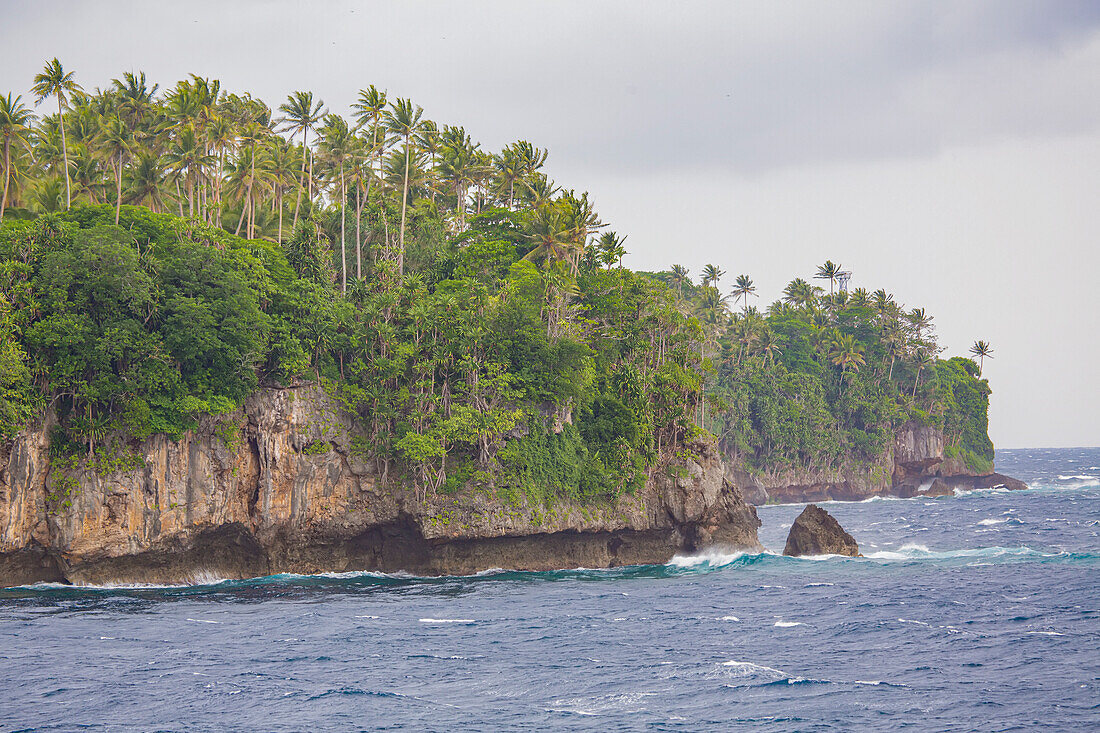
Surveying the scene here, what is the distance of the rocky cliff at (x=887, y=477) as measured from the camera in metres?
130

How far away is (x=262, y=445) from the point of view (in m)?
53.0

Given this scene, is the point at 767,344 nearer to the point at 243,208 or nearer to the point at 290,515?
the point at 243,208

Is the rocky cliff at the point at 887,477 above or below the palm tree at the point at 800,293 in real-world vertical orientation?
below

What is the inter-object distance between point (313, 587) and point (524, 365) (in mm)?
18701

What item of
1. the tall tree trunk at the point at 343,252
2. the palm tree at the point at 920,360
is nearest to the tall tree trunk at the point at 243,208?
the tall tree trunk at the point at 343,252

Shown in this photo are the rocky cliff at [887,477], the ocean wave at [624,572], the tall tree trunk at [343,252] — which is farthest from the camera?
the rocky cliff at [887,477]

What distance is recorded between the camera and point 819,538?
66.7 meters

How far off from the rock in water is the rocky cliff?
60671 millimetres

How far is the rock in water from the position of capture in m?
66.5

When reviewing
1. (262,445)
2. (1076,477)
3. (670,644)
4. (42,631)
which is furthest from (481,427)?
(1076,477)

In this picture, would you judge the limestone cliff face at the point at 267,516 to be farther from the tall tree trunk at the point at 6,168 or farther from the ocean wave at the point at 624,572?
Answer: the tall tree trunk at the point at 6,168

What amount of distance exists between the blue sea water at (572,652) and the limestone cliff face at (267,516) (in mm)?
1948

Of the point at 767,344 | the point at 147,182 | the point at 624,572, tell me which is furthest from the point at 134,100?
the point at 767,344

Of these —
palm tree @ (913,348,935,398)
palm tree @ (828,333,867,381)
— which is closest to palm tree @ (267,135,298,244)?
palm tree @ (828,333,867,381)
